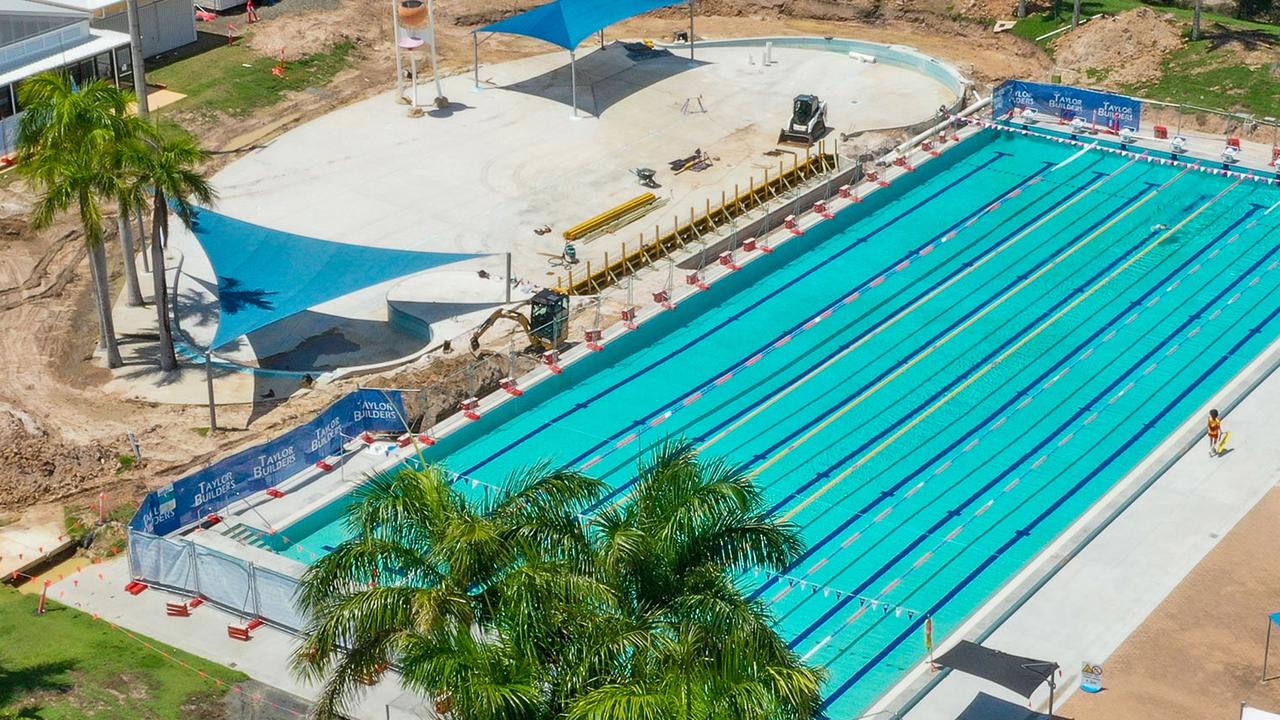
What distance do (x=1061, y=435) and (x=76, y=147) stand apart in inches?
810

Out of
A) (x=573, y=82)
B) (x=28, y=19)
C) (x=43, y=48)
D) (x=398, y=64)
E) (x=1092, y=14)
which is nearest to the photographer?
(x=28, y=19)

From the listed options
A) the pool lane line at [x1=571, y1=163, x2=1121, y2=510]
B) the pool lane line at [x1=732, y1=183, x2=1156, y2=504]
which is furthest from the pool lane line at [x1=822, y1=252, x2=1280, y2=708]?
the pool lane line at [x1=571, y1=163, x2=1121, y2=510]

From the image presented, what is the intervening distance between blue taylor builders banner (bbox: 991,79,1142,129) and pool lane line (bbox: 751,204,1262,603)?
6189mm

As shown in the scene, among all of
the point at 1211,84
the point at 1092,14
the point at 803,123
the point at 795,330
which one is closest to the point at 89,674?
the point at 795,330

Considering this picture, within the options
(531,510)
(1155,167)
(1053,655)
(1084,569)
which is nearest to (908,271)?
(1155,167)

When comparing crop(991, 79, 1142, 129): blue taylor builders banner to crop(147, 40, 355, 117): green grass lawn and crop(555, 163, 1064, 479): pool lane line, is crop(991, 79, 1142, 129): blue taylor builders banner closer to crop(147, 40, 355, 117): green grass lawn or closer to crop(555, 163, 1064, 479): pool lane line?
crop(555, 163, 1064, 479): pool lane line

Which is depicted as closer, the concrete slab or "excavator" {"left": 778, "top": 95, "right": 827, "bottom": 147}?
the concrete slab

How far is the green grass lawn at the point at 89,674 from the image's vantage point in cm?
2644

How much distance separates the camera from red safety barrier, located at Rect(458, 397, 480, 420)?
36.0 metres

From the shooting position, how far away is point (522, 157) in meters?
49.0

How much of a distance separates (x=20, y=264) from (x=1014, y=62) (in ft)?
103

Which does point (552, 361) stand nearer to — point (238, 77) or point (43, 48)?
point (43, 48)

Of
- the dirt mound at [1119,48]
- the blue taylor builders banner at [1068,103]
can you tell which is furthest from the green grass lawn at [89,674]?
the dirt mound at [1119,48]

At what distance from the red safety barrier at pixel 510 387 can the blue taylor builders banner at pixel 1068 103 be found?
2164 centimetres
